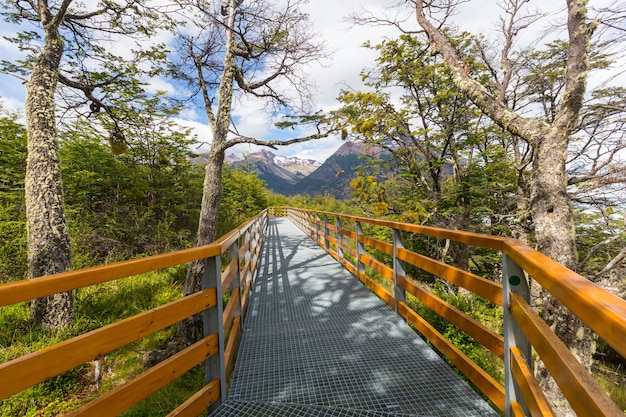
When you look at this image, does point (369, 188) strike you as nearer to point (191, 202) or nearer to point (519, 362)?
point (191, 202)

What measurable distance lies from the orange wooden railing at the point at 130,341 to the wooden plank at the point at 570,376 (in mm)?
1537

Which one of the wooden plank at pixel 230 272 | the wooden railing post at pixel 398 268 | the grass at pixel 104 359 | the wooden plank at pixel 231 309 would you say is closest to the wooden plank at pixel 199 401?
the wooden plank at pixel 231 309

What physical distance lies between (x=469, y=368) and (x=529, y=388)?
2.78 feet

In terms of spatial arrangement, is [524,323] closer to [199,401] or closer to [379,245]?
[199,401]

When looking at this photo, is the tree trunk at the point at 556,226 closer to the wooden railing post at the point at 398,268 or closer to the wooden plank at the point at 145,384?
the wooden railing post at the point at 398,268

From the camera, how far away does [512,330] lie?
4.90 ft

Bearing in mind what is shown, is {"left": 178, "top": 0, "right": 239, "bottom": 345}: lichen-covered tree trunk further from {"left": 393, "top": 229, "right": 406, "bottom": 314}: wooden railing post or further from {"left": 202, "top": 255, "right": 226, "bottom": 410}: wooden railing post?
{"left": 393, "top": 229, "right": 406, "bottom": 314}: wooden railing post

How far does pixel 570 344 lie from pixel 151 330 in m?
5.28

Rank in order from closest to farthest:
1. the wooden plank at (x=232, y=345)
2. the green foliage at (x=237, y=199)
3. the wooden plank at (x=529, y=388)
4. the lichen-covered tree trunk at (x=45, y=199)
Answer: the wooden plank at (x=529, y=388), the wooden plank at (x=232, y=345), the lichen-covered tree trunk at (x=45, y=199), the green foliage at (x=237, y=199)

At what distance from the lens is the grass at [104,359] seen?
2.86 m

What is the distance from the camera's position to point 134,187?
9.13m

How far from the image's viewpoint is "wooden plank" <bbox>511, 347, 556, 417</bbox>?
41.4 inches

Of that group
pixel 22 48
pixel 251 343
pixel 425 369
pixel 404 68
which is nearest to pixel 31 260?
pixel 251 343

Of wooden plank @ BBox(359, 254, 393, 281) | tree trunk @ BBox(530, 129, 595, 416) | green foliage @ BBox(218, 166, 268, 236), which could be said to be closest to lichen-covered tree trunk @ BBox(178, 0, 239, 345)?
wooden plank @ BBox(359, 254, 393, 281)
